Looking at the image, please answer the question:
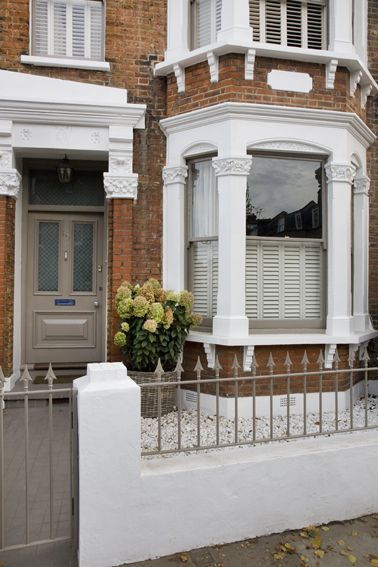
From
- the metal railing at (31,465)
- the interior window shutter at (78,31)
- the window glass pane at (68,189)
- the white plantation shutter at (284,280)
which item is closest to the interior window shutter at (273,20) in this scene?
the interior window shutter at (78,31)

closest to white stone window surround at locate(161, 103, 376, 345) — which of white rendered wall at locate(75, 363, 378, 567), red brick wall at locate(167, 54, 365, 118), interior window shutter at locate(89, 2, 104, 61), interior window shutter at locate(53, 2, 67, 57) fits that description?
red brick wall at locate(167, 54, 365, 118)

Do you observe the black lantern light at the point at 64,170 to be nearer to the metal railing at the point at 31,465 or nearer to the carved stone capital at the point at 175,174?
the carved stone capital at the point at 175,174

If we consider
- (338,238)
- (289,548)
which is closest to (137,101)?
(338,238)

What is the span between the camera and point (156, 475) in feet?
9.99

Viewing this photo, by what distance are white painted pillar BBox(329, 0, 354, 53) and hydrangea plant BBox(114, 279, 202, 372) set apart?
146 inches

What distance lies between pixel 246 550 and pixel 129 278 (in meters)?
3.66

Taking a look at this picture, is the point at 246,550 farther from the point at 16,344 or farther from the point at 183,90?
the point at 183,90

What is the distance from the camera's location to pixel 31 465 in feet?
13.8

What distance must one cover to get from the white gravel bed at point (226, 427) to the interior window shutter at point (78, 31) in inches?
193

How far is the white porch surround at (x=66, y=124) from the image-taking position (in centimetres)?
577

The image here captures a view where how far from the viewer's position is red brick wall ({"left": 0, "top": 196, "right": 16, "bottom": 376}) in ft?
19.0

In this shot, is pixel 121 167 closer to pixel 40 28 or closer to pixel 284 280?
pixel 40 28

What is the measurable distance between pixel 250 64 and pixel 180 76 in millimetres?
953

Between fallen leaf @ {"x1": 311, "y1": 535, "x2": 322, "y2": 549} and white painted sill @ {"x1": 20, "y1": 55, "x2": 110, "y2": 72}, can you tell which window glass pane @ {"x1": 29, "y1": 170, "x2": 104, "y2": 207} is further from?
fallen leaf @ {"x1": 311, "y1": 535, "x2": 322, "y2": 549}
